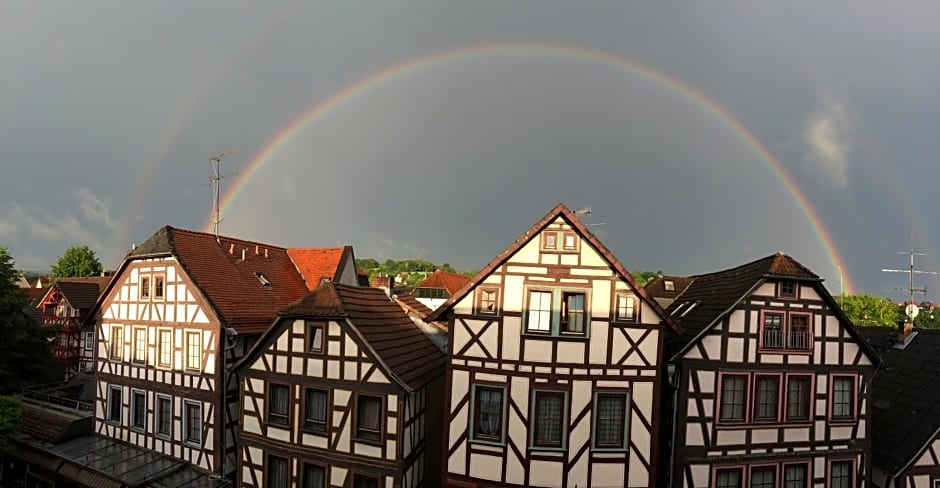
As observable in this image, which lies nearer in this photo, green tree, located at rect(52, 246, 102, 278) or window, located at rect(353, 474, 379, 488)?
window, located at rect(353, 474, 379, 488)

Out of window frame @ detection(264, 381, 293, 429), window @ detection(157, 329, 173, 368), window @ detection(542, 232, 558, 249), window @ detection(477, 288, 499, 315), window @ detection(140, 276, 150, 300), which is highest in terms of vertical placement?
window @ detection(542, 232, 558, 249)

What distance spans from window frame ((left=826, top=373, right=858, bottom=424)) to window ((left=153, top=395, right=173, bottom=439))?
80.4 ft

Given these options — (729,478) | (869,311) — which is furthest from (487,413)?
(869,311)

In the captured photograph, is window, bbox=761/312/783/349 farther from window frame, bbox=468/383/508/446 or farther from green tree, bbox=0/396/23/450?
green tree, bbox=0/396/23/450

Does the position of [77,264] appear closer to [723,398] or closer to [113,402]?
[113,402]

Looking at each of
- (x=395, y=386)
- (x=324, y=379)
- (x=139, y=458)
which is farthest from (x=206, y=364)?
(x=395, y=386)

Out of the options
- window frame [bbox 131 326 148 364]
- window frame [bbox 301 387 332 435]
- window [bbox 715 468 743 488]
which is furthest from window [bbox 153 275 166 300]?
window [bbox 715 468 743 488]

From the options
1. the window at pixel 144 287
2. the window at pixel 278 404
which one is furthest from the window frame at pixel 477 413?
the window at pixel 144 287

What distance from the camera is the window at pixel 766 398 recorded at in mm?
15516

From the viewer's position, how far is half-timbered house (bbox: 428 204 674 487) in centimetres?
1470

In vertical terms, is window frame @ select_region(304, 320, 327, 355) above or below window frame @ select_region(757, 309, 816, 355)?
below

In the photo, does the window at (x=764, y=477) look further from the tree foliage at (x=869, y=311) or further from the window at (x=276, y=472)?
the tree foliage at (x=869, y=311)

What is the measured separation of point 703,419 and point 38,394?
32.5m

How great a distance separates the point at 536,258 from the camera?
592 inches
